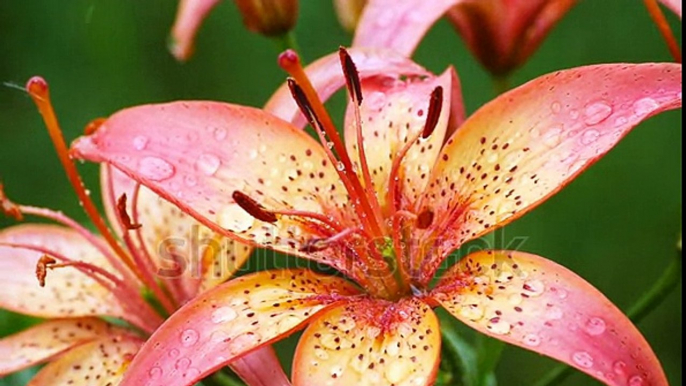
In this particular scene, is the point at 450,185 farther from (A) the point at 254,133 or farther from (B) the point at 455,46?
(B) the point at 455,46

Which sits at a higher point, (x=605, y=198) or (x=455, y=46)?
(x=455, y=46)

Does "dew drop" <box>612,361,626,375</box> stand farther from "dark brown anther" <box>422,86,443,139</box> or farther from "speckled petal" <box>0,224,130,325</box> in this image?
"speckled petal" <box>0,224,130,325</box>

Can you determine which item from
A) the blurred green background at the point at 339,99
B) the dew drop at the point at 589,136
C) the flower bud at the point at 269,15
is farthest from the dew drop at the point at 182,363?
the blurred green background at the point at 339,99

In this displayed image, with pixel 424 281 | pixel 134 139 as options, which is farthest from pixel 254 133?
pixel 424 281

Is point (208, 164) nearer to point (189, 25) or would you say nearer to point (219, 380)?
point (219, 380)

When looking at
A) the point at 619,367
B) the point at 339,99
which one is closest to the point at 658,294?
the point at 619,367

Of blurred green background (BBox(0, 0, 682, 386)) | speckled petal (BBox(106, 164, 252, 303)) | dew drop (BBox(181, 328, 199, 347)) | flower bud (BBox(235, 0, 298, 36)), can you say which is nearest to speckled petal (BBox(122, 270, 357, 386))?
dew drop (BBox(181, 328, 199, 347))

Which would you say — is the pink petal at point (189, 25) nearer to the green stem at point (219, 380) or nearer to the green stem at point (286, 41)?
the green stem at point (286, 41)
